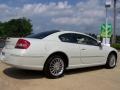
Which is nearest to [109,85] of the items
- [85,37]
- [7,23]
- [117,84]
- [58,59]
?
[117,84]

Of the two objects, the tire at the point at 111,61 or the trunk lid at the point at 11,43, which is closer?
the trunk lid at the point at 11,43

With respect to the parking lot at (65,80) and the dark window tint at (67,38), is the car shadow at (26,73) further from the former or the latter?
the dark window tint at (67,38)

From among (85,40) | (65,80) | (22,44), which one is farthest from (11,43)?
(85,40)

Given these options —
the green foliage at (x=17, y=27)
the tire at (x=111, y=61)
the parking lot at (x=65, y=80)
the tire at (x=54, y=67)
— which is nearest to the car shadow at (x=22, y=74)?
the parking lot at (x=65, y=80)

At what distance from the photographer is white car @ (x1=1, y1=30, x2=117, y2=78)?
7820mm

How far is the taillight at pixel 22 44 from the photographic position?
309 inches

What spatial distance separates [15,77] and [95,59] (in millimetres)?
2959

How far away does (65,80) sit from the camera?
26.3 ft

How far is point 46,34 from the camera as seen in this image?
862cm

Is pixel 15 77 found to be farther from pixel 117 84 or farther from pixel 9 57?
pixel 117 84

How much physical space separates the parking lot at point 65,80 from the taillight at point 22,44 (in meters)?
0.95

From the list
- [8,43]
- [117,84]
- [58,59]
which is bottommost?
[117,84]

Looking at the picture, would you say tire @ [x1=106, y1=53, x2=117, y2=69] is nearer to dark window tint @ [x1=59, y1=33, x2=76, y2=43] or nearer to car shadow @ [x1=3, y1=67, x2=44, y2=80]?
dark window tint @ [x1=59, y1=33, x2=76, y2=43]

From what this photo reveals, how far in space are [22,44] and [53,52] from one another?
95cm
